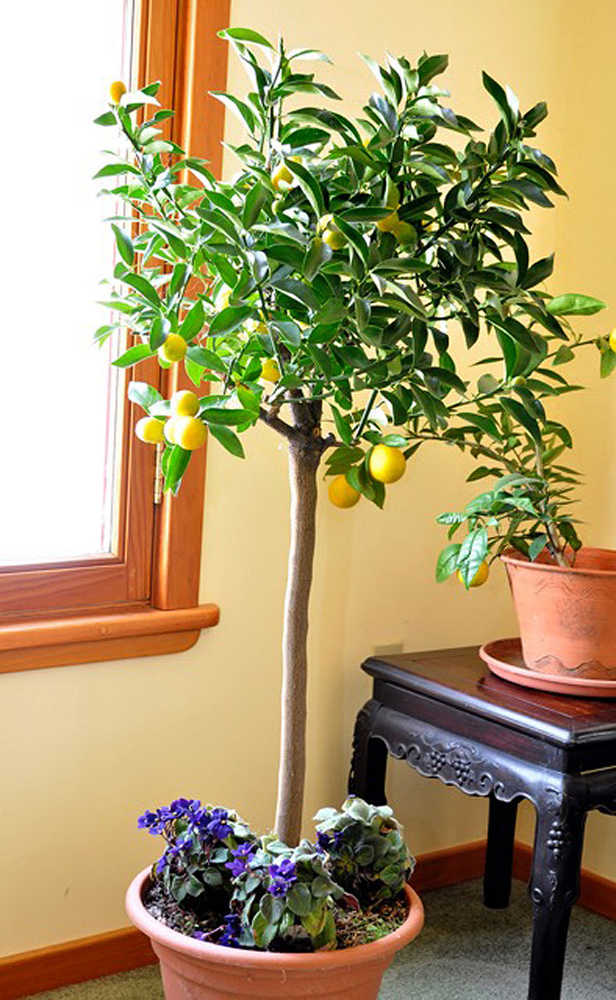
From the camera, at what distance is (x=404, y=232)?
52.2 inches

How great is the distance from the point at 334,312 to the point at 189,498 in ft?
3.13

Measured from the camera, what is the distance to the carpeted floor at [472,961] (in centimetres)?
215

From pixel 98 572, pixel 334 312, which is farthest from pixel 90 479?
pixel 334 312

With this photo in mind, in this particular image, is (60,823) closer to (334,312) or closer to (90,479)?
(90,479)

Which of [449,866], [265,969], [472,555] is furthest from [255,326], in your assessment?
[449,866]

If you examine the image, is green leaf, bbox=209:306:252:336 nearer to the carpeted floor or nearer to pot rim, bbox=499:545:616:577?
pot rim, bbox=499:545:616:577

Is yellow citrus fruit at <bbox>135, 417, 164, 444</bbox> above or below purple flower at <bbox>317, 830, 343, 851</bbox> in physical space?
above

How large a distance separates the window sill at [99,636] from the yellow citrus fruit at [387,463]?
0.81 meters

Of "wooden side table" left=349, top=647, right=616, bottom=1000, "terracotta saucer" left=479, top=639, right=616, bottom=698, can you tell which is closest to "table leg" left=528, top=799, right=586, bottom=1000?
"wooden side table" left=349, top=647, right=616, bottom=1000

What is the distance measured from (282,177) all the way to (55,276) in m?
0.81

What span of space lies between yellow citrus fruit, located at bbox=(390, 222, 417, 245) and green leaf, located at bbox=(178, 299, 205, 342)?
237mm

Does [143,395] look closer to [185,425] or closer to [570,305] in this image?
[185,425]

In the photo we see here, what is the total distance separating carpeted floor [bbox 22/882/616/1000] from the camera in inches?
84.6

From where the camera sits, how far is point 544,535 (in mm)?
1991
